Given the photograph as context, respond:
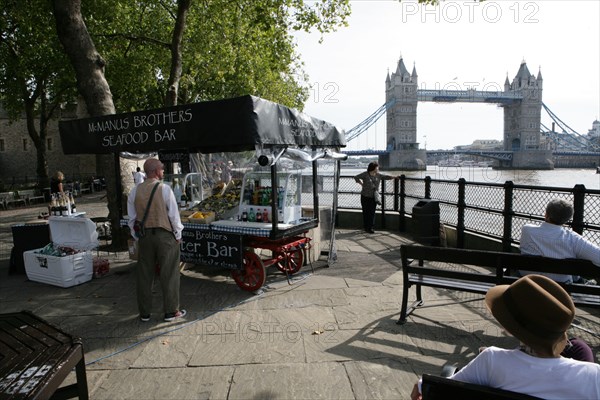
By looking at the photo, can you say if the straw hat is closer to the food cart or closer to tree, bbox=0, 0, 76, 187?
the food cart

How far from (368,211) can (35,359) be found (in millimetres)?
8211

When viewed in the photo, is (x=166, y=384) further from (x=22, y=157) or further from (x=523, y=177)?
(x=523, y=177)

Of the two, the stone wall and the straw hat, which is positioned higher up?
the stone wall

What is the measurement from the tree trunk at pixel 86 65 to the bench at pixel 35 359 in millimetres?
5395

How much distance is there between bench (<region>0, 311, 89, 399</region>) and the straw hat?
7.89 ft

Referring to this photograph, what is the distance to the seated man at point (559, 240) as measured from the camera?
3.70 m

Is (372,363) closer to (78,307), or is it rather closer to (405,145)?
(78,307)

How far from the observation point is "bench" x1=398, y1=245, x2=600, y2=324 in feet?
11.4

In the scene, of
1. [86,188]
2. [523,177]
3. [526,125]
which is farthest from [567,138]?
[86,188]

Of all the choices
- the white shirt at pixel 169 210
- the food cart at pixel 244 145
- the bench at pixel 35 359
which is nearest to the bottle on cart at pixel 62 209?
the food cart at pixel 244 145

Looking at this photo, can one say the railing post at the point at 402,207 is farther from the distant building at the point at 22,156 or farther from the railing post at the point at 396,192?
the distant building at the point at 22,156

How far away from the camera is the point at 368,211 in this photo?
9945 mm

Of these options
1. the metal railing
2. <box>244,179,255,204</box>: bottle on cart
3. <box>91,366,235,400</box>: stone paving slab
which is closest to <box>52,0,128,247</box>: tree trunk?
<box>244,179,255,204</box>: bottle on cart

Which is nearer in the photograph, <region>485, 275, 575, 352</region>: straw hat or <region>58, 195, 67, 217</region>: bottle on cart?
<region>485, 275, 575, 352</region>: straw hat
